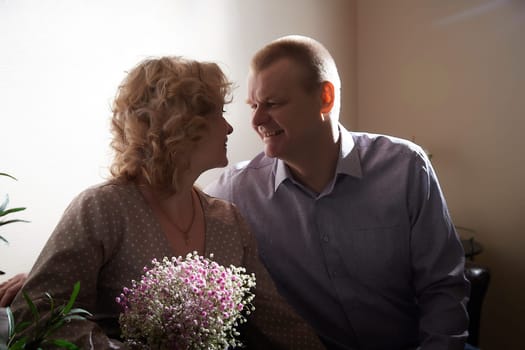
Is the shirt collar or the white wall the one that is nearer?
the white wall

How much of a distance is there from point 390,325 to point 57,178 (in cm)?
123

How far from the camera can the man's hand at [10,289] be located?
1223 mm

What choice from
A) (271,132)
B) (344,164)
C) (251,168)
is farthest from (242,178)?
(344,164)

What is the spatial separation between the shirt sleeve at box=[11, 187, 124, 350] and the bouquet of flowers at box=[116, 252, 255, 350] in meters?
0.11

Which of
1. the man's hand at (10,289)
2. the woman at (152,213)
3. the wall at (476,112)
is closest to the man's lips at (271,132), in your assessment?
the woman at (152,213)

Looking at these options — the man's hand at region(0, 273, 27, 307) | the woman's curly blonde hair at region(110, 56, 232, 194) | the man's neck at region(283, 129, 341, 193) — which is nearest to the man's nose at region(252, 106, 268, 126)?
the man's neck at region(283, 129, 341, 193)

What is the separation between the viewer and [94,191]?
1346mm

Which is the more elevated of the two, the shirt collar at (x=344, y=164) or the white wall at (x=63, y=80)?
the white wall at (x=63, y=80)

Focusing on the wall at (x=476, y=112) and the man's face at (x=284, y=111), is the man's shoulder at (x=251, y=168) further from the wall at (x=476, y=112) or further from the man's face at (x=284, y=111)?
the wall at (x=476, y=112)

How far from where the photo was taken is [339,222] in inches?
69.7

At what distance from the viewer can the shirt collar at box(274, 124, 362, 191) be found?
5.90 ft

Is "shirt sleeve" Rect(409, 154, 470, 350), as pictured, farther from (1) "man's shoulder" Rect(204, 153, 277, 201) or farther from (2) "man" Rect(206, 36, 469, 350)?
(1) "man's shoulder" Rect(204, 153, 277, 201)

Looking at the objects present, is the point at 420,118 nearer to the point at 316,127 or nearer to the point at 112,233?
the point at 316,127

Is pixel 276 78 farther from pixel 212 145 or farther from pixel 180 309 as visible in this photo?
pixel 180 309
